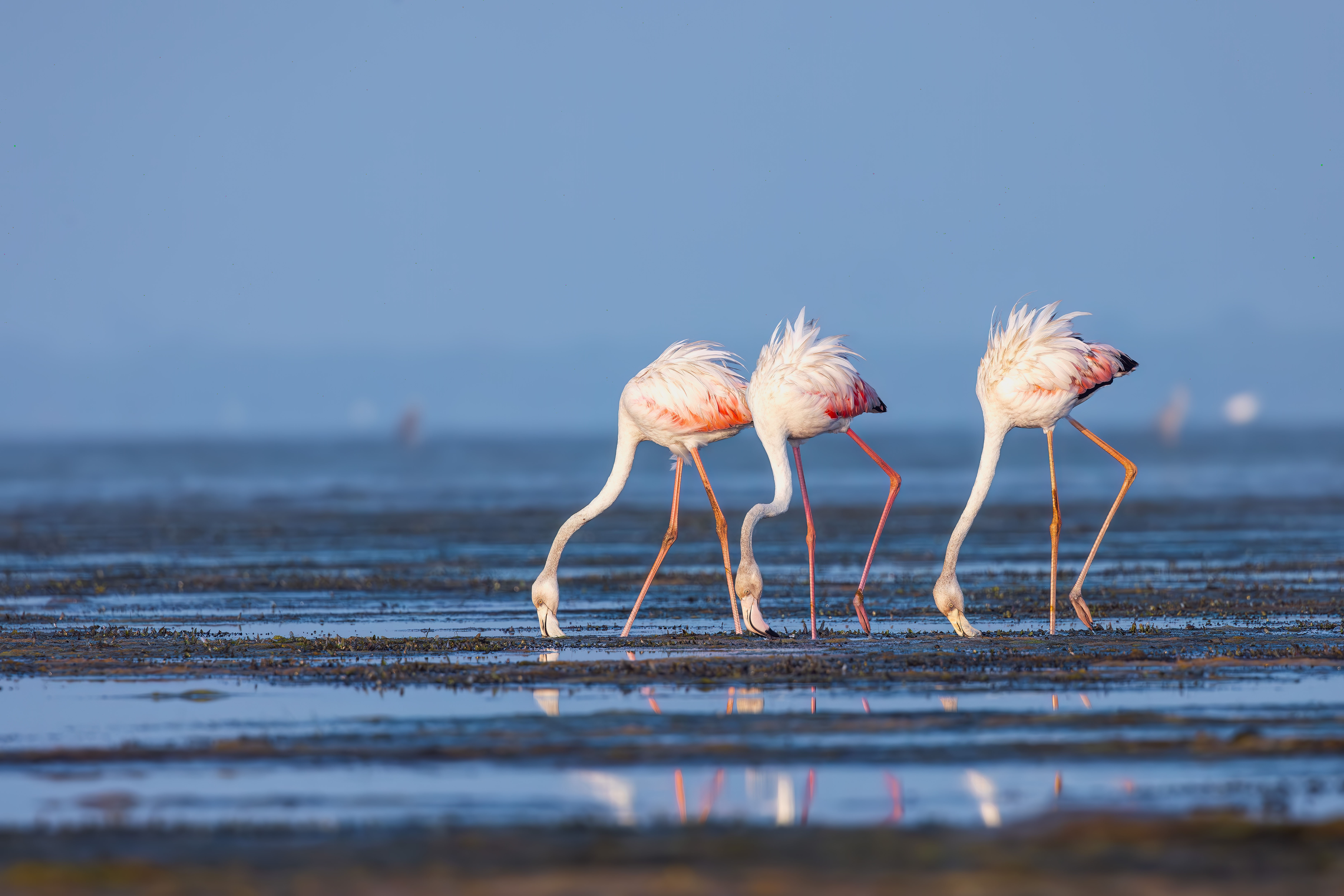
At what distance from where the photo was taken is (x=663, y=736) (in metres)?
9.26

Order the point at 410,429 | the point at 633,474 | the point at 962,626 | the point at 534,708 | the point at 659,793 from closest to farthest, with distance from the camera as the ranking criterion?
the point at 659,793, the point at 534,708, the point at 962,626, the point at 633,474, the point at 410,429

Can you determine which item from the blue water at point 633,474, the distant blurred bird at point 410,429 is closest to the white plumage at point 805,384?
the blue water at point 633,474

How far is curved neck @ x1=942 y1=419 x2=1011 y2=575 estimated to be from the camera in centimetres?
1498

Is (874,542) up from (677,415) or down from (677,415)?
down

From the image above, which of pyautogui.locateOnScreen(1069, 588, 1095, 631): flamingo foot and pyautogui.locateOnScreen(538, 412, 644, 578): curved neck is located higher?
pyautogui.locateOnScreen(538, 412, 644, 578): curved neck

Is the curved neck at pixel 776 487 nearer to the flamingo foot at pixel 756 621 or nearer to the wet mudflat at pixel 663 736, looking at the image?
the flamingo foot at pixel 756 621

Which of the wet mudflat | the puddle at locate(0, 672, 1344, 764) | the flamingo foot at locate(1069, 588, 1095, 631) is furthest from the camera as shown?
the flamingo foot at locate(1069, 588, 1095, 631)

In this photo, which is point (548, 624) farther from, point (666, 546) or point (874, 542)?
point (874, 542)

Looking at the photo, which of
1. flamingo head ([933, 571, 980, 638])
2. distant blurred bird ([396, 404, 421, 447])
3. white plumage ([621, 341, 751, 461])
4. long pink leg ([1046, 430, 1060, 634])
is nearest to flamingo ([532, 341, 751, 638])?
white plumage ([621, 341, 751, 461])

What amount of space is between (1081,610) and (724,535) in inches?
128

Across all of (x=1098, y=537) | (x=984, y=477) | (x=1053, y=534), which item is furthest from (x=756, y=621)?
(x=1098, y=537)

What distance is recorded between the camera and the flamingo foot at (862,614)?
14.5 metres

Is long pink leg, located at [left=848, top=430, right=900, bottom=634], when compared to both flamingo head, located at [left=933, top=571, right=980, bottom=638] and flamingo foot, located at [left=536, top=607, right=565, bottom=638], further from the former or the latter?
flamingo foot, located at [left=536, top=607, right=565, bottom=638]

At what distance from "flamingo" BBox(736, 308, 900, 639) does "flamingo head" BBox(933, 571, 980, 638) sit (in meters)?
0.72
